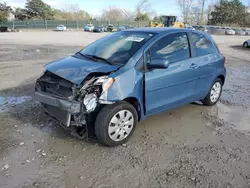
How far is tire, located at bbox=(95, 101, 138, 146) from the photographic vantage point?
11.6 feet

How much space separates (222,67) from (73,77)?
11.3ft

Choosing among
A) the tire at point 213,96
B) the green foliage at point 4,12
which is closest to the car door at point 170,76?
the tire at point 213,96

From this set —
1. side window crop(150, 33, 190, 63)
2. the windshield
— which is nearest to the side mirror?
side window crop(150, 33, 190, 63)

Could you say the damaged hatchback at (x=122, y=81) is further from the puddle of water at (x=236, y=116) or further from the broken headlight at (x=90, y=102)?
the puddle of water at (x=236, y=116)

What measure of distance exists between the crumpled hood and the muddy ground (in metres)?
1.04

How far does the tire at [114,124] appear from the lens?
355 centimetres

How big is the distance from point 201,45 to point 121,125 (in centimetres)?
243

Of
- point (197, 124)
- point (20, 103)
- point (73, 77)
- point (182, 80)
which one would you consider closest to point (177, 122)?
point (197, 124)

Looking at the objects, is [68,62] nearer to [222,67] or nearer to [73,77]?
[73,77]

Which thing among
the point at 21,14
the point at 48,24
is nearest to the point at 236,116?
the point at 48,24

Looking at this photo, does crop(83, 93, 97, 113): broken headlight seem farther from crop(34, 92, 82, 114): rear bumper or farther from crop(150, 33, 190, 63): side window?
crop(150, 33, 190, 63): side window

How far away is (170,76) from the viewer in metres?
4.20

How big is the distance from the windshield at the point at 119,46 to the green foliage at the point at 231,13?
234 ft

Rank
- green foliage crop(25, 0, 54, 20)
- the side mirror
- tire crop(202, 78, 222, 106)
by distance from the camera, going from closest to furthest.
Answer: the side mirror → tire crop(202, 78, 222, 106) → green foliage crop(25, 0, 54, 20)
